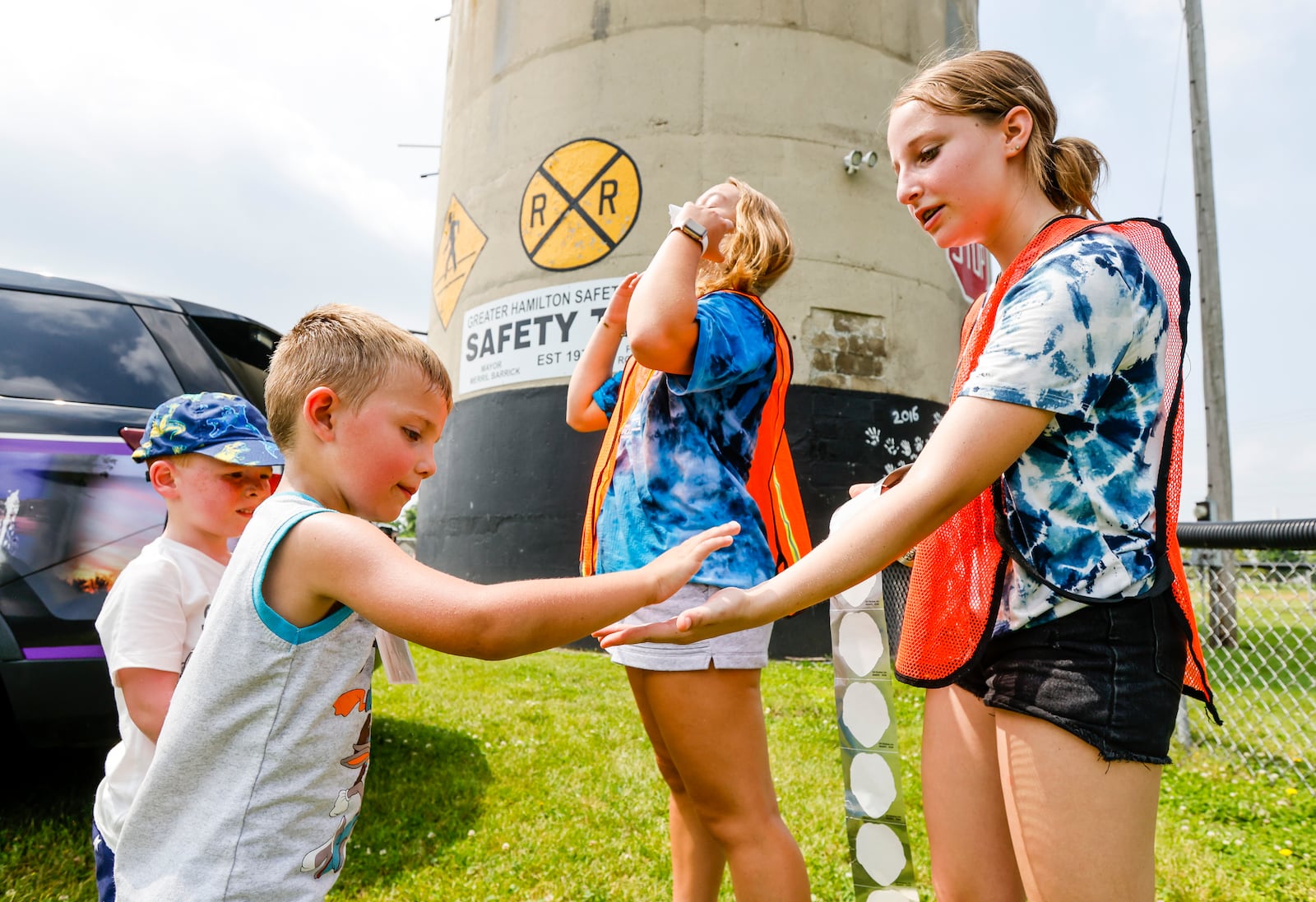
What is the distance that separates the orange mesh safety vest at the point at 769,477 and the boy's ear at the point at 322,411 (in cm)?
82

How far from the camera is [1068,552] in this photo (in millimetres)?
1247

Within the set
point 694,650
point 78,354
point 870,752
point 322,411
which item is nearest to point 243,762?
point 322,411

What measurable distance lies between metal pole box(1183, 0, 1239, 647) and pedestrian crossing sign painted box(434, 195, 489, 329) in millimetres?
8621

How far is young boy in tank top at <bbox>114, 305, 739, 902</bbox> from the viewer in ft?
3.77

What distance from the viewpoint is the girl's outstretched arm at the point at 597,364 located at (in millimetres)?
2529

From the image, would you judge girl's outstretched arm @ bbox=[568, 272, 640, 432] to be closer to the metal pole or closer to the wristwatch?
the wristwatch

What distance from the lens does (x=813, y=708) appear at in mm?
5535

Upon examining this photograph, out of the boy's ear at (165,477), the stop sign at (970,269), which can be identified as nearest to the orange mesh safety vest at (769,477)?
the boy's ear at (165,477)

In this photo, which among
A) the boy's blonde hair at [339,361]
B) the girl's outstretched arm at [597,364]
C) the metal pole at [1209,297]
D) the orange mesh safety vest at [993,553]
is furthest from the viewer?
the metal pole at [1209,297]

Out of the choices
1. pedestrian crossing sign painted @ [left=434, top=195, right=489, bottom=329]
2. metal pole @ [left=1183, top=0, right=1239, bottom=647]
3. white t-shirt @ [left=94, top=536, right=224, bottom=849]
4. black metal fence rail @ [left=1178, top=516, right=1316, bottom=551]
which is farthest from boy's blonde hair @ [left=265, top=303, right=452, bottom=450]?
metal pole @ [left=1183, top=0, right=1239, bottom=647]

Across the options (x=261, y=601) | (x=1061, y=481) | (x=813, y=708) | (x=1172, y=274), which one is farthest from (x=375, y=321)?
(x=813, y=708)

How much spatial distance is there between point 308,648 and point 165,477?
1.16 meters

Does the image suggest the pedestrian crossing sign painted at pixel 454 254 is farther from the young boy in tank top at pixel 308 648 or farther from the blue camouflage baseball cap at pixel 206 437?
the young boy in tank top at pixel 308 648

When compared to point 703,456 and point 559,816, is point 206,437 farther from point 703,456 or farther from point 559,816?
point 559,816
